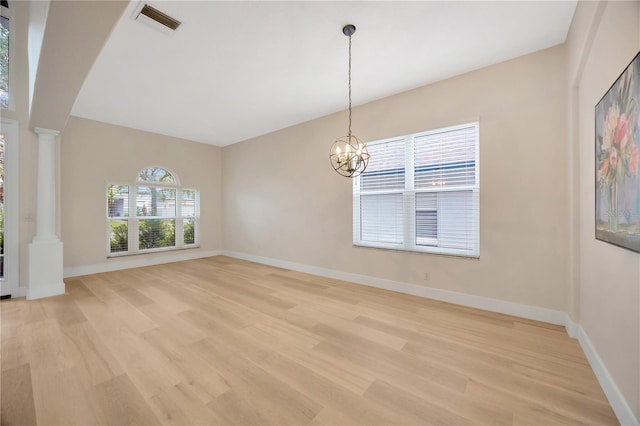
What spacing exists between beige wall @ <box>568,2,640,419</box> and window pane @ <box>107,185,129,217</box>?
7.08 metres

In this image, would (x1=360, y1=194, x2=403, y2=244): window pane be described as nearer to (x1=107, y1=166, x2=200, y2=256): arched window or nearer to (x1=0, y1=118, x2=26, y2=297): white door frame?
(x1=107, y1=166, x2=200, y2=256): arched window

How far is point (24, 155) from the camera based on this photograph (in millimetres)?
3809

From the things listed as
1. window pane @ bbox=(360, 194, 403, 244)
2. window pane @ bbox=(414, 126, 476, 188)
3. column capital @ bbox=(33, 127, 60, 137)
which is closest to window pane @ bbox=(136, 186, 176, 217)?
column capital @ bbox=(33, 127, 60, 137)

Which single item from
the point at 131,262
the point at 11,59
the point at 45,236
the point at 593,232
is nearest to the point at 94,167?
the point at 45,236

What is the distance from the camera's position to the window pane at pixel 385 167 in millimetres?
3906

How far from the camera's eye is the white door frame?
3.69 meters

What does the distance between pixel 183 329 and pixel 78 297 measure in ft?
7.34

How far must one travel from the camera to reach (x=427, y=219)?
3.65 meters

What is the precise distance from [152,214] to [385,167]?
5.25 m

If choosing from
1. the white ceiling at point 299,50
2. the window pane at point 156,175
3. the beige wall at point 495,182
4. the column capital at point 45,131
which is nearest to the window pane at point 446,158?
the beige wall at point 495,182

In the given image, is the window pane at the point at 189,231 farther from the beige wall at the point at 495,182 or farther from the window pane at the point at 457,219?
the window pane at the point at 457,219

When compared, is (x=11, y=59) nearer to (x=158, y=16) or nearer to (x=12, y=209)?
(x=12, y=209)

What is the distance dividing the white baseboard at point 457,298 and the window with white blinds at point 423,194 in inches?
21.5

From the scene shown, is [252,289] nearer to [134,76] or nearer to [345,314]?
[345,314]
